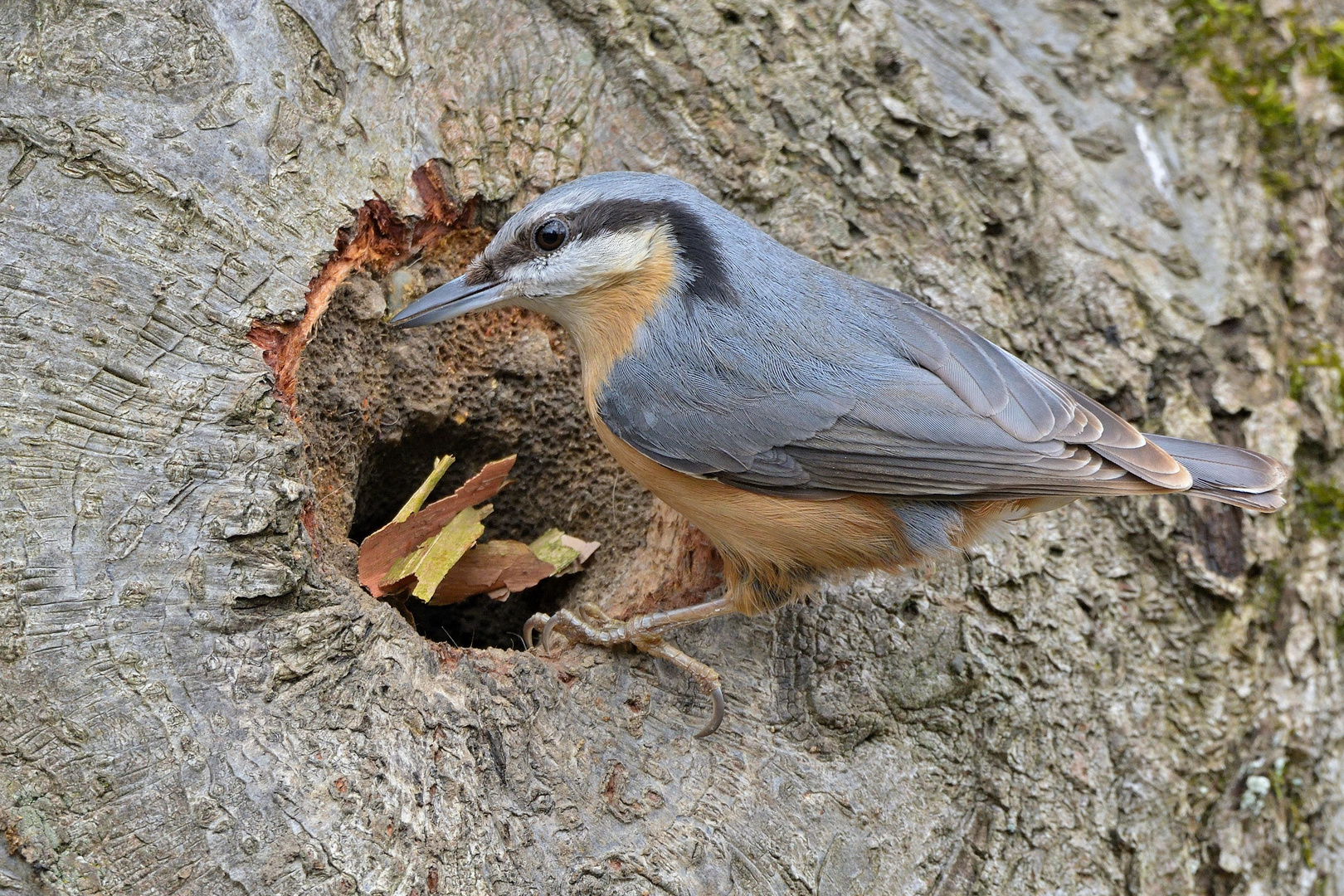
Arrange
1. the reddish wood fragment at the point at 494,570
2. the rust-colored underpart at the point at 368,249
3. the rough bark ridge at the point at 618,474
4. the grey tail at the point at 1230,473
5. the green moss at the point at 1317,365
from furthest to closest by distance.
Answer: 1. the green moss at the point at 1317,365
2. the reddish wood fragment at the point at 494,570
3. the grey tail at the point at 1230,473
4. the rust-colored underpart at the point at 368,249
5. the rough bark ridge at the point at 618,474

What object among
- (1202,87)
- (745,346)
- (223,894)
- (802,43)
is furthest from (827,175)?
(223,894)

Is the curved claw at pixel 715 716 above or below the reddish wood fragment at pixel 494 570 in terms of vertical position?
above

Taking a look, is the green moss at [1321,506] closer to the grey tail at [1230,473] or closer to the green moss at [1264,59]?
the grey tail at [1230,473]

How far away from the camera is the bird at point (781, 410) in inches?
107

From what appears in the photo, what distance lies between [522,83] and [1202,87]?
239cm

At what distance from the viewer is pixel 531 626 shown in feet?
10.5

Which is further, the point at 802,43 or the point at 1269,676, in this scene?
the point at 802,43

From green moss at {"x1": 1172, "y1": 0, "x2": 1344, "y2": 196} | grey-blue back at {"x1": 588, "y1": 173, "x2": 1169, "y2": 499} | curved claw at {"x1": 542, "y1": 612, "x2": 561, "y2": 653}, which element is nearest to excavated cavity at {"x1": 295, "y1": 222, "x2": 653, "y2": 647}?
curved claw at {"x1": 542, "y1": 612, "x2": 561, "y2": 653}

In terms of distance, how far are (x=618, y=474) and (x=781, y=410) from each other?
0.84 meters

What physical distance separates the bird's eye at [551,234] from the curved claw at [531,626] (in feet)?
3.43

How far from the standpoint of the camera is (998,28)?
3723 millimetres

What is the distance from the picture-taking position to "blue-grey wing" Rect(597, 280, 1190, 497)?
2.68 m

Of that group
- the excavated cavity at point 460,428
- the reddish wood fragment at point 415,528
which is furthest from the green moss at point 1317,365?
the reddish wood fragment at point 415,528

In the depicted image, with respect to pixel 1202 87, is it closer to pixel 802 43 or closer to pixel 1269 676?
pixel 802 43
